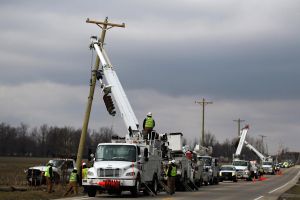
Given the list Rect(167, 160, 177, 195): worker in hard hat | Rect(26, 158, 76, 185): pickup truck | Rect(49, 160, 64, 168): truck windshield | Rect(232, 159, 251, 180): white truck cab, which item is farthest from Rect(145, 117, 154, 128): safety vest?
Rect(232, 159, 251, 180): white truck cab

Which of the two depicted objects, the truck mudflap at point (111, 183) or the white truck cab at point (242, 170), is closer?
the truck mudflap at point (111, 183)

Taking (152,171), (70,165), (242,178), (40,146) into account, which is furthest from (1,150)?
(152,171)

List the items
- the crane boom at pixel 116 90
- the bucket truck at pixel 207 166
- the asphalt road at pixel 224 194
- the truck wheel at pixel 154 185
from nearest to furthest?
1. the asphalt road at pixel 224 194
2. the truck wheel at pixel 154 185
3. the crane boom at pixel 116 90
4. the bucket truck at pixel 207 166

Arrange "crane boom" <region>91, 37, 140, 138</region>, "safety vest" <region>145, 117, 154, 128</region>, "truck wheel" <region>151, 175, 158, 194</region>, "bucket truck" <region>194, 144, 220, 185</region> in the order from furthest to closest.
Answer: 1. "bucket truck" <region>194, 144, 220, 185</region>
2. "crane boom" <region>91, 37, 140, 138</region>
3. "safety vest" <region>145, 117, 154, 128</region>
4. "truck wheel" <region>151, 175, 158, 194</region>

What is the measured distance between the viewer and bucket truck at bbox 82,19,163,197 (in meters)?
24.9

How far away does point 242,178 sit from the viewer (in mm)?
58938

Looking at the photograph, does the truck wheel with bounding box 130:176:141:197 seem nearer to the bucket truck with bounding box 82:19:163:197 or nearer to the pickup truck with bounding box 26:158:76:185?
the bucket truck with bounding box 82:19:163:197

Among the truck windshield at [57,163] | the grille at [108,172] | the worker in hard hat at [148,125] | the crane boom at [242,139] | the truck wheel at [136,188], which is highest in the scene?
the crane boom at [242,139]

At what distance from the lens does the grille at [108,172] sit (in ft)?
81.5

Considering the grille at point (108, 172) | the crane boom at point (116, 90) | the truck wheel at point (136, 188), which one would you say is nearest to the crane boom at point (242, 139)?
the crane boom at point (116, 90)

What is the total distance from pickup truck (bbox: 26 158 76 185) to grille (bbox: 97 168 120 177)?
35.3 ft

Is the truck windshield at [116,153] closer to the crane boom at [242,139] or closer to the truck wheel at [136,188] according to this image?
the truck wheel at [136,188]

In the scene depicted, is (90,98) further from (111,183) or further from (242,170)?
(242,170)

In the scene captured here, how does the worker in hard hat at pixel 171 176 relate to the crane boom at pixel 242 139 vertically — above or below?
below
